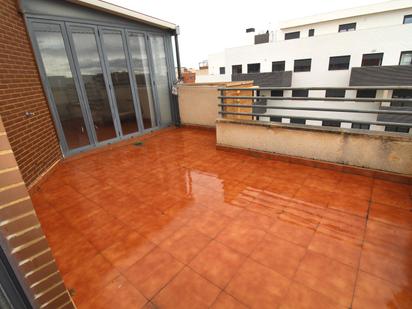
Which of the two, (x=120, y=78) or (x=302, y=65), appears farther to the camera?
(x=302, y=65)

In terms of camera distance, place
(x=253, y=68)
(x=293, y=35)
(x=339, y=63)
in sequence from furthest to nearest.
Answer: (x=293, y=35), (x=253, y=68), (x=339, y=63)

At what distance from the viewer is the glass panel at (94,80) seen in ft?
13.6

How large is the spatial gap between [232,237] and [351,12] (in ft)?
75.6

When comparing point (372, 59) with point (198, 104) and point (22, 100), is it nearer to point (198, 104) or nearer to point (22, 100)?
point (198, 104)

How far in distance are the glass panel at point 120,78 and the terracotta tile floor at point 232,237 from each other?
2.14 m

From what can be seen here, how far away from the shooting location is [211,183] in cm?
300

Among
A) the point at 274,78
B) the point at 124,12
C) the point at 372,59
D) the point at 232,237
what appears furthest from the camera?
the point at 274,78

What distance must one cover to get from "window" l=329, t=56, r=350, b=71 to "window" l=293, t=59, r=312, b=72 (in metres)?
1.30

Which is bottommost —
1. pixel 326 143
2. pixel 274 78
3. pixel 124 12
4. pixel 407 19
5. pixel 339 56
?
pixel 326 143

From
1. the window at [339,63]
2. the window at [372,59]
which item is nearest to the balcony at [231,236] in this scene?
the window at [339,63]

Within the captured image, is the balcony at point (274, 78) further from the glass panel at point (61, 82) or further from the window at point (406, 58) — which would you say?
the glass panel at point (61, 82)

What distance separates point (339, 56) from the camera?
13.9 meters

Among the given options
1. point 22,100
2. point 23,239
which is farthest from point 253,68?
point 23,239

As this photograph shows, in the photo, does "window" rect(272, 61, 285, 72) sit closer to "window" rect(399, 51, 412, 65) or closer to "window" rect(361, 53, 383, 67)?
"window" rect(361, 53, 383, 67)
